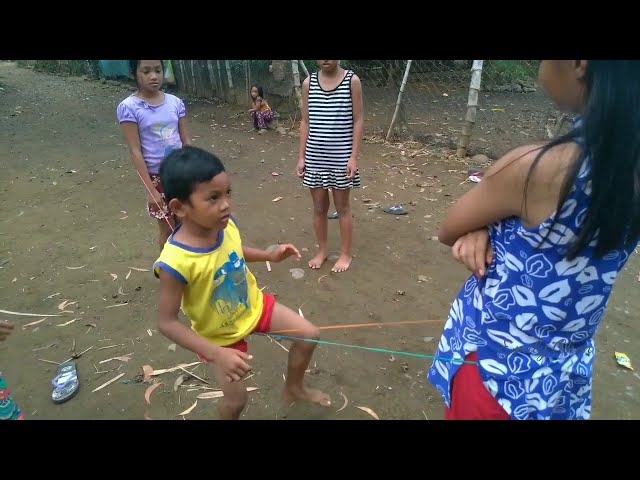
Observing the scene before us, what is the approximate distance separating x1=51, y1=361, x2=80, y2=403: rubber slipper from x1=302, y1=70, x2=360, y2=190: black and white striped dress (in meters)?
2.47

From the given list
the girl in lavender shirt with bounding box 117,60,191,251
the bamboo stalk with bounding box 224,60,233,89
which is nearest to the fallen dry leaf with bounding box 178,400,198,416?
the girl in lavender shirt with bounding box 117,60,191,251

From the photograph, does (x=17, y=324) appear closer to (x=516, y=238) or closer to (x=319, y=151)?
(x=319, y=151)

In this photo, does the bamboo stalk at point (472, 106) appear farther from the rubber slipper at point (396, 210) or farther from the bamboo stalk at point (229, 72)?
the bamboo stalk at point (229, 72)

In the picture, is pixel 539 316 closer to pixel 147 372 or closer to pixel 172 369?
pixel 172 369

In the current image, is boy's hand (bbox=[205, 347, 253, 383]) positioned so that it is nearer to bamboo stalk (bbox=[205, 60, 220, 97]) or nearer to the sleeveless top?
the sleeveless top

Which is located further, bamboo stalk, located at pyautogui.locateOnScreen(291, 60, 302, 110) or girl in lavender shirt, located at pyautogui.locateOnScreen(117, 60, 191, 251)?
bamboo stalk, located at pyautogui.locateOnScreen(291, 60, 302, 110)

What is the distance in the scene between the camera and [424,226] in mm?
5180

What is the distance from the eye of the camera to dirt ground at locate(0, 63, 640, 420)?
2.92m

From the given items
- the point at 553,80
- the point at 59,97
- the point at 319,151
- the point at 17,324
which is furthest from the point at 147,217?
the point at 59,97

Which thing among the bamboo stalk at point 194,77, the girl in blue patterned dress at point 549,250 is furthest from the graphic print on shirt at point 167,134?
the bamboo stalk at point 194,77

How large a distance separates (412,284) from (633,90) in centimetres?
319

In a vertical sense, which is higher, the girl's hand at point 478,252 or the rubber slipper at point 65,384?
the girl's hand at point 478,252

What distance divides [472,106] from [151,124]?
5196 millimetres

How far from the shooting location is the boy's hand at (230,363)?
194 cm
